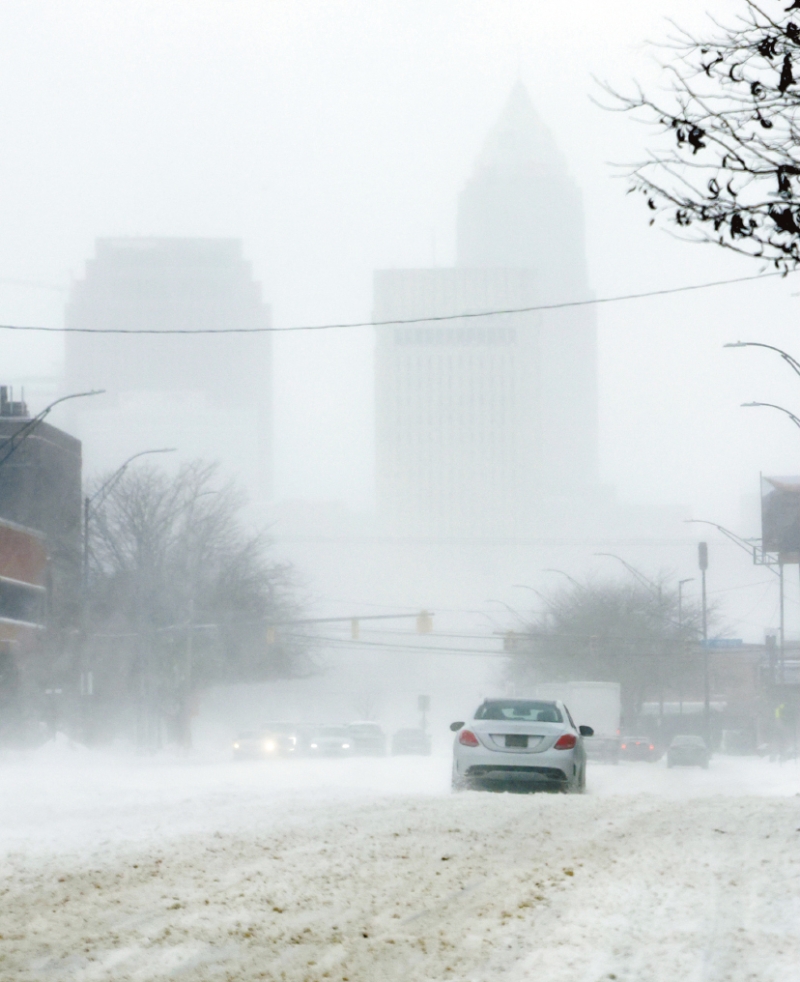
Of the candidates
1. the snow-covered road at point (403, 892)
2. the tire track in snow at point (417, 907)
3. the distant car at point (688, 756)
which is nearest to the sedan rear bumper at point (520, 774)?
the snow-covered road at point (403, 892)

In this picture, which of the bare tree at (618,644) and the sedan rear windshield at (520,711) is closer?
the sedan rear windshield at (520,711)

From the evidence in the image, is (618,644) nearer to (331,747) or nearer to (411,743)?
(411,743)

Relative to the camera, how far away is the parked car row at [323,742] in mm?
57000

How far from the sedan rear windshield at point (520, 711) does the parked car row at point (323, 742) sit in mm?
34053

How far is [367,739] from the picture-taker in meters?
67.1

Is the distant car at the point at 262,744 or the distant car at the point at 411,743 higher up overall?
the distant car at the point at 262,744

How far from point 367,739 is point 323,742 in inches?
284

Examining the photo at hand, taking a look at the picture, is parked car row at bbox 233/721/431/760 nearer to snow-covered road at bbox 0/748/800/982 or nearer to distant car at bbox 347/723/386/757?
distant car at bbox 347/723/386/757

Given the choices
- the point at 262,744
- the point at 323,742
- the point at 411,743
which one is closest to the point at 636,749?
the point at 411,743

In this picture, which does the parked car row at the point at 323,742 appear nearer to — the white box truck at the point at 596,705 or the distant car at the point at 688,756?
the white box truck at the point at 596,705

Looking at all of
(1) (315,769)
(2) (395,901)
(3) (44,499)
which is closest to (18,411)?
(3) (44,499)

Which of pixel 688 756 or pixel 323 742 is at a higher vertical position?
pixel 323 742

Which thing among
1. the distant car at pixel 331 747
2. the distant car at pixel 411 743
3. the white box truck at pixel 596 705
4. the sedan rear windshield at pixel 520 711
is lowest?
the distant car at pixel 411 743

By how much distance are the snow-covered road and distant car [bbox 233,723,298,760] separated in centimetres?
3845
